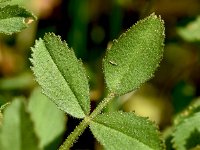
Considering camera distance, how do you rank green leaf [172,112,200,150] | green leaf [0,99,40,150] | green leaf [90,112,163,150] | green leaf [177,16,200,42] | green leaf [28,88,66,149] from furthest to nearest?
green leaf [177,16,200,42] → green leaf [28,88,66,149] → green leaf [172,112,200,150] → green leaf [90,112,163,150] → green leaf [0,99,40,150]

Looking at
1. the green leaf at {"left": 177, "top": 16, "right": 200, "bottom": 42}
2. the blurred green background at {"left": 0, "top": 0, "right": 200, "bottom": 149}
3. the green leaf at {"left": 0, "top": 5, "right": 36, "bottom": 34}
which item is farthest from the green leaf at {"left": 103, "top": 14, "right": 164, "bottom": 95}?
the green leaf at {"left": 177, "top": 16, "right": 200, "bottom": 42}

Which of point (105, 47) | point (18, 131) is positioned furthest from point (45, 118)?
point (105, 47)

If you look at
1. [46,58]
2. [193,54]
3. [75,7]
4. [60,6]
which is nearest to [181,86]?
[193,54]

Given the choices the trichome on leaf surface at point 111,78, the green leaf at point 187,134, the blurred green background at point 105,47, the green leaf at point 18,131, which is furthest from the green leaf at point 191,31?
the green leaf at point 18,131

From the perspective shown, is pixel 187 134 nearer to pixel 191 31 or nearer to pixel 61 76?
pixel 61 76

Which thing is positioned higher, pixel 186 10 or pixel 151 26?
pixel 186 10

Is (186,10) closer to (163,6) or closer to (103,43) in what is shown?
(163,6)

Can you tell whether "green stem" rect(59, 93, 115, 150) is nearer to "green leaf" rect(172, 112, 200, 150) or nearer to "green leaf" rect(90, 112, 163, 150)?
"green leaf" rect(90, 112, 163, 150)
